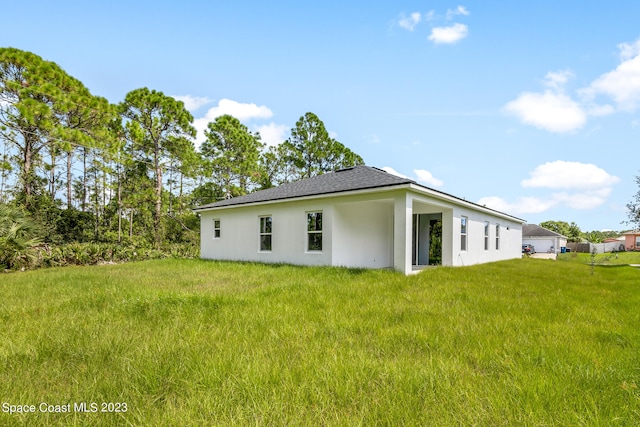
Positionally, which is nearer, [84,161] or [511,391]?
[511,391]

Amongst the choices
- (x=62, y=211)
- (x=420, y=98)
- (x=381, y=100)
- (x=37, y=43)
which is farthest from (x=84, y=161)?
(x=420, y=98)

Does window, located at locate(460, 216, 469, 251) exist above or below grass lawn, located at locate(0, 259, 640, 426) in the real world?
above

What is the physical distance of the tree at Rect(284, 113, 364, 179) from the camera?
27875 mm

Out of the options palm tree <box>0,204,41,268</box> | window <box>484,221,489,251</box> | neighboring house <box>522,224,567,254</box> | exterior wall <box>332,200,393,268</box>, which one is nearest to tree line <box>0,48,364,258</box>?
palm tree <box>0,204,41,268</box>

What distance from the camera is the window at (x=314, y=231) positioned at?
11430 mm

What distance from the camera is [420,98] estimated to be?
9.97 meters

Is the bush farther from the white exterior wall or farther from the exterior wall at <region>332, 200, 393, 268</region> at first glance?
the exterior wall at <region>332, 200, 393, 268</region>

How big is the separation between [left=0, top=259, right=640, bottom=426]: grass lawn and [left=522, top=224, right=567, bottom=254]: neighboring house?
38809 millimetres

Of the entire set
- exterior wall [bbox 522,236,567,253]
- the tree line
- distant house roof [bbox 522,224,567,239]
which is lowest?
exterior wall [bbox 522,236,567,253]

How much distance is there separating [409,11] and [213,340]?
948 cm

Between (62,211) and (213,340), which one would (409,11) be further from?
(62,211)

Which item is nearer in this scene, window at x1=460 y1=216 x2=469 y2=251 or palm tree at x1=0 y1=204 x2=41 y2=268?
palm tree at x1=0 y1=204 x2=41 y2=268

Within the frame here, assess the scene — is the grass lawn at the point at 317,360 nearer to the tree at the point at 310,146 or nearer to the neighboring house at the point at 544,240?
the tree at the point at 310,146

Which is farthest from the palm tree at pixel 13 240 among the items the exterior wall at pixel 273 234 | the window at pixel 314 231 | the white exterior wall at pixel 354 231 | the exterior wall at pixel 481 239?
the exterior wall at pixel 481 239
